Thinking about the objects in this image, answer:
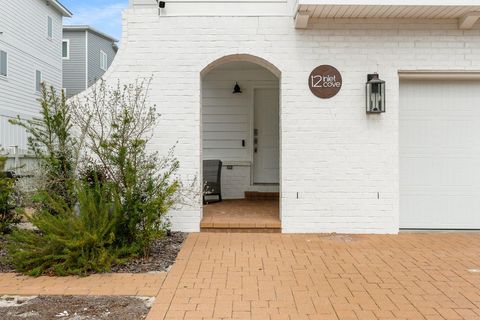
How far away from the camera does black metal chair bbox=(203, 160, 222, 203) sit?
8.30m

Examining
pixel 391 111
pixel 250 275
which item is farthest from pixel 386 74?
pixel 250 275

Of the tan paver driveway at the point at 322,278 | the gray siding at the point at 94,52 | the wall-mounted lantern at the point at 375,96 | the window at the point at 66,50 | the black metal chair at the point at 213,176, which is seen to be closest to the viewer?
the tan paver driveway at the point at 322,278

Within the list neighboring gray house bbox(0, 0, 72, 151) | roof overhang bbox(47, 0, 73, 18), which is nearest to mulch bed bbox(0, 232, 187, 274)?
neighboring gray house bbox(0, 0, 72, 151)

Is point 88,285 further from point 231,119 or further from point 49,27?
point 49,27

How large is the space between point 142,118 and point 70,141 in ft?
3.49

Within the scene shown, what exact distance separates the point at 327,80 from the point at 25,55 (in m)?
14.1

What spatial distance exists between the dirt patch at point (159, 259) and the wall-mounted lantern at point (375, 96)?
332 centimetres

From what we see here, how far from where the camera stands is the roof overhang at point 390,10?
234 inches

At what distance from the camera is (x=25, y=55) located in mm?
16703

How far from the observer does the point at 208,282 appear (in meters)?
4.45

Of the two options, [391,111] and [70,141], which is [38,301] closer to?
[70,141]

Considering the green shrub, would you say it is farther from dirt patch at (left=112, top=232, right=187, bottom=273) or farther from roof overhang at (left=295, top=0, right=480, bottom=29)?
roof overhang at (left=295, top=0, right=480, bottom=29)

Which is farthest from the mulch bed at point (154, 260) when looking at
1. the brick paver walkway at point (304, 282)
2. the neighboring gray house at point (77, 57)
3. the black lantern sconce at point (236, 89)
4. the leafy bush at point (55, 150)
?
the neighboring gray house at point (77, 57)

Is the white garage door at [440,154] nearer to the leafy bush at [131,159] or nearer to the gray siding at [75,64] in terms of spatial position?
the leafy bush at [131,159]
